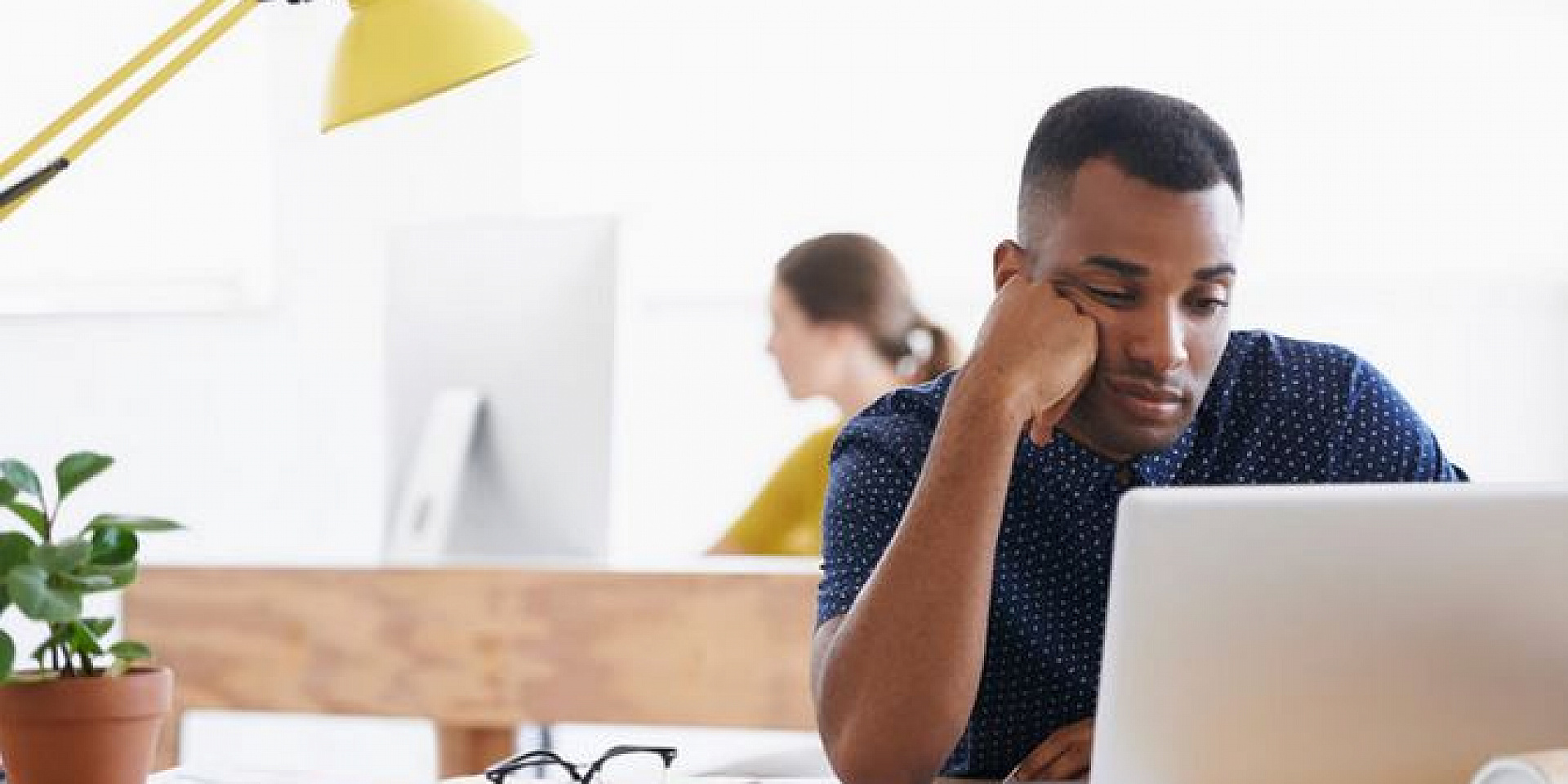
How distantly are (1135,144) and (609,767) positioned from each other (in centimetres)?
60

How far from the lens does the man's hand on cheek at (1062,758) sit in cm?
149

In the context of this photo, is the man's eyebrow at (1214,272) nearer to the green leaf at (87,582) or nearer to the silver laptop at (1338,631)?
the silver laptop at (1338,631)

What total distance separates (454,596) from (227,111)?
205 centimetres

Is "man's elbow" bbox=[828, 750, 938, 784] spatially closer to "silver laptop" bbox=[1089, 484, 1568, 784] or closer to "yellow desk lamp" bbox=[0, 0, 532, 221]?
"silver laptop" bbox=[1089, 484, 1568, 784]

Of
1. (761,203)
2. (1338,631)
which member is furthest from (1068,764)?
(761,203)

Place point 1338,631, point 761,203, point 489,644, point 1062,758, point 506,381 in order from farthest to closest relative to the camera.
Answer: point 761,203, point 506,381, point 489,644, point 1062,758, point 1338,631

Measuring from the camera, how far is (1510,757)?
970 millimetres

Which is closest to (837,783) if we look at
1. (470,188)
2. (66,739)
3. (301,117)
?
(66,739)

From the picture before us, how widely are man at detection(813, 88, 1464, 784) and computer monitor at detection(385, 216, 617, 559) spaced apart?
1.43m

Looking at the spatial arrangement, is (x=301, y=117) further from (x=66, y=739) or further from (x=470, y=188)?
(x=66, y=739)

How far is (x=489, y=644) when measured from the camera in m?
3.08

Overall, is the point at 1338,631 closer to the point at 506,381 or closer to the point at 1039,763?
the point at 1039,763

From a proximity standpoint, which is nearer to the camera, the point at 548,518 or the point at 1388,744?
the point at 1388,744

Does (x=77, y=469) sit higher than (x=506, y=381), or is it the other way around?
(x=77, y=469)
